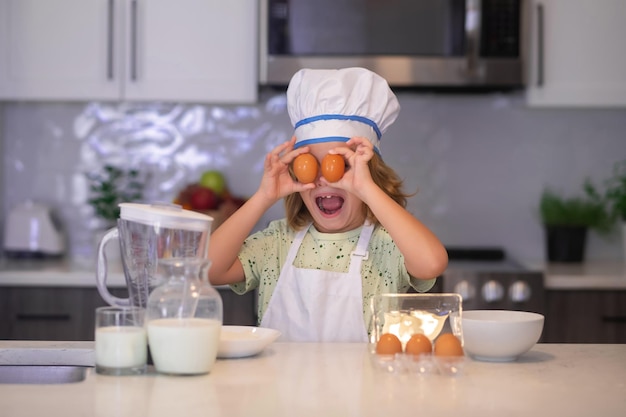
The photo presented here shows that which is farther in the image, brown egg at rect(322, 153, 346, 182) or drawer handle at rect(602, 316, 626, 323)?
drawer handle at rect(602, 316, 626, 323)

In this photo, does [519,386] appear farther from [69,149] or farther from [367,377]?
[69,149]

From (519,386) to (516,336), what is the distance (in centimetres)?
16

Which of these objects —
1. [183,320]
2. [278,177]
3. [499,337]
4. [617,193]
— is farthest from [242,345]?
[617,193]

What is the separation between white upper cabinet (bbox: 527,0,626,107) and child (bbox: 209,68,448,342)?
1.30 metres

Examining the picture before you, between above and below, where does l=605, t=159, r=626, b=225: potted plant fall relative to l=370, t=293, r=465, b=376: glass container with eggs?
above

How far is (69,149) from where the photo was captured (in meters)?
3.32

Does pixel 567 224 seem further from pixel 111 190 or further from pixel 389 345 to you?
pixel 389 345

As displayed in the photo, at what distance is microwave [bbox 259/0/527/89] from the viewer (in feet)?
9.51

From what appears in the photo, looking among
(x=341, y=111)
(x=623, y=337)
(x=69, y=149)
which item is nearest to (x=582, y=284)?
(x=623, y=337)

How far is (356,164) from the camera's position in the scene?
170 centimetres

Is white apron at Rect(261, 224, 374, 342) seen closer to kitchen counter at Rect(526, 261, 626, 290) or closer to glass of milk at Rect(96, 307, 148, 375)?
glass of milk at Rect(96, 307, 148, 375)

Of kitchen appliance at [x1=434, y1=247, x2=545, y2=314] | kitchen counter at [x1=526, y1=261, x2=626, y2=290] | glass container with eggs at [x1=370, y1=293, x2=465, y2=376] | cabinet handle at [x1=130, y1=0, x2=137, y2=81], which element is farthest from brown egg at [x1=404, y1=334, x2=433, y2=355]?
cabinet handle at [x1=130, y1=0, x2=137, y2=81]

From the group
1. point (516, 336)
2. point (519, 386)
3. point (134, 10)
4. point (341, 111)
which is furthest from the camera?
point (134, 10)

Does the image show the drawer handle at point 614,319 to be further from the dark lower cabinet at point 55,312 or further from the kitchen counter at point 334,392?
the kitchen counter at point 334,392
